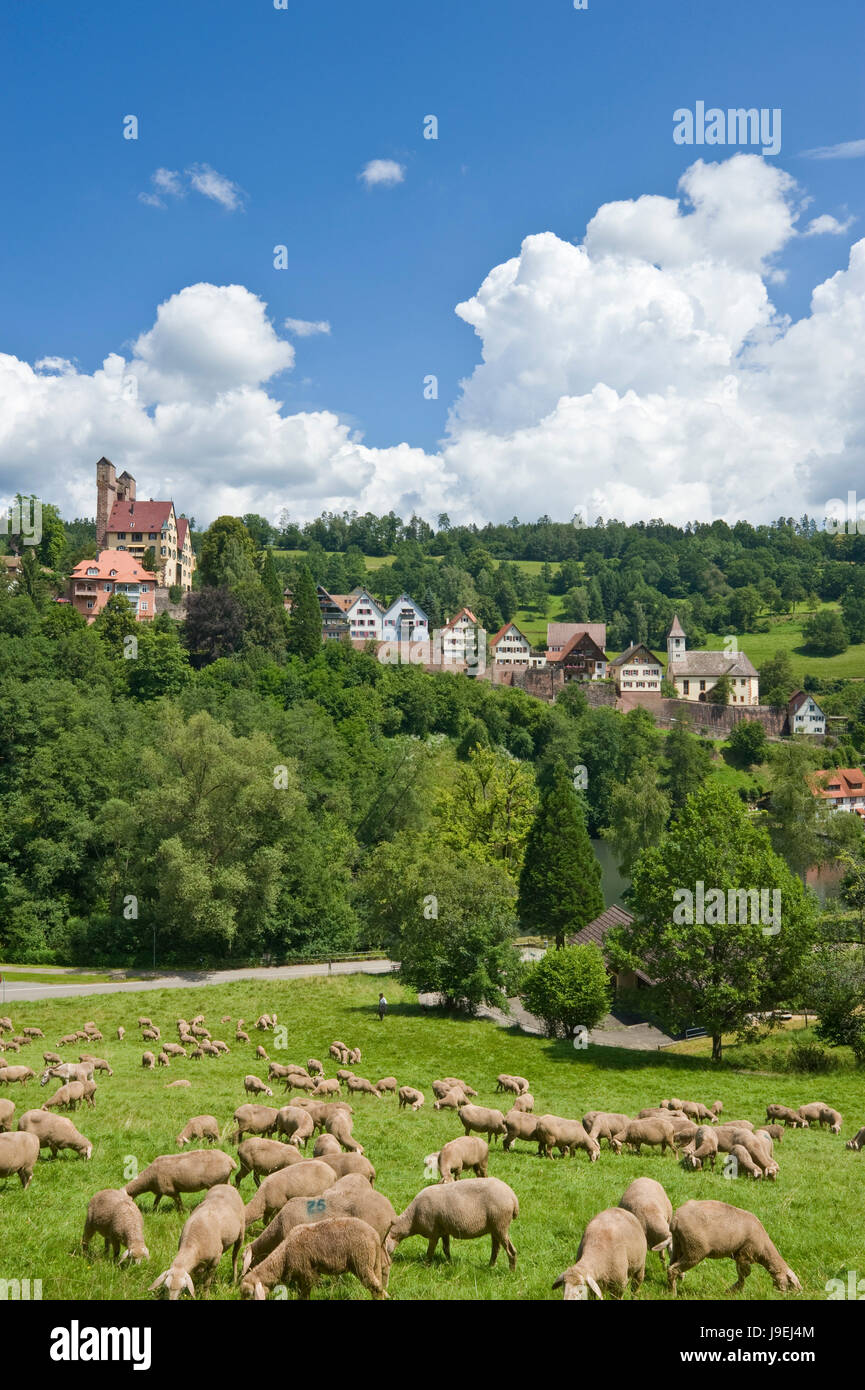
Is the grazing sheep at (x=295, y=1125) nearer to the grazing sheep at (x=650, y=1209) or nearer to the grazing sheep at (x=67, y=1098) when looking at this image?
the grazing sheep at (x=67, y=1098)

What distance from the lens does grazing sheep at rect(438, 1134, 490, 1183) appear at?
14297 mm

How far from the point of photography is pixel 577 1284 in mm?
9398

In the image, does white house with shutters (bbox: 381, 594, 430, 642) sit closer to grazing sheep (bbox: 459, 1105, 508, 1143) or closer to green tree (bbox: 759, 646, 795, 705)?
green tree (bbox: 759, 646, 795, 705)

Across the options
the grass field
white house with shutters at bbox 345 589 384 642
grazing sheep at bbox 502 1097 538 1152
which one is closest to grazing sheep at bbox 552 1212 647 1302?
the grass field

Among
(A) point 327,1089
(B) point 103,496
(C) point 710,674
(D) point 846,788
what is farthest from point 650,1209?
(C) point 710,674

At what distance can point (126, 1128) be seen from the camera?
18594 millimetres

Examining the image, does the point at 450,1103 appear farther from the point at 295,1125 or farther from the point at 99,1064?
the point at 99,1064

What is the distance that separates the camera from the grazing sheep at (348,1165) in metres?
13.0

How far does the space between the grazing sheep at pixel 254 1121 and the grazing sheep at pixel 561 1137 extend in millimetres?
5311

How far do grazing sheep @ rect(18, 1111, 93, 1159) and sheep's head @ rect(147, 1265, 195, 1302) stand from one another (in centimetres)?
739

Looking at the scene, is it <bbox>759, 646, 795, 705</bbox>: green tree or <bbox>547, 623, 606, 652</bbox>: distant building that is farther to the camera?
<bbox>547, 623, 606, 652</bbox>: distant building

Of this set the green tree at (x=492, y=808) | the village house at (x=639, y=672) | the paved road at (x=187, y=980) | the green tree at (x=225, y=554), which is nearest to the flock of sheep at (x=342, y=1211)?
the paved road at (x=187, y=980)

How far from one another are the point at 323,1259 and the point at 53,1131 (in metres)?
8.49
